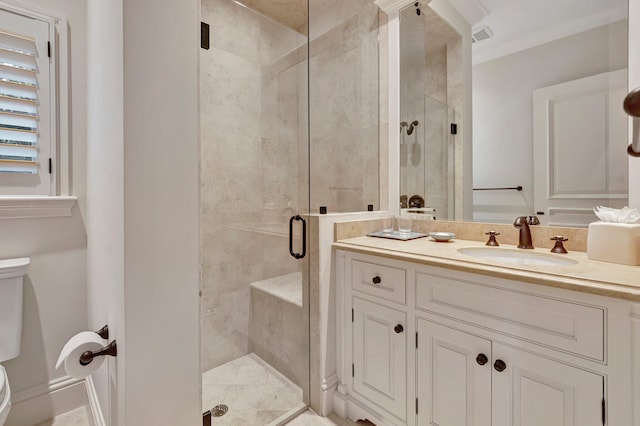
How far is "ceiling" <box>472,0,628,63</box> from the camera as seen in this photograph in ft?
4.02

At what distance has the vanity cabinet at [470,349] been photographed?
82 cm

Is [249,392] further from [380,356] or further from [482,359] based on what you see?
[482,359]

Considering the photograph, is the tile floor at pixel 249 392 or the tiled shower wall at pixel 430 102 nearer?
the tile floor at pixel 249 392

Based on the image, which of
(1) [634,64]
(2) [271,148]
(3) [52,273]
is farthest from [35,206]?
(1) [634,64]

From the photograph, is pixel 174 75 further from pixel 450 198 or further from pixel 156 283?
pixel 450 198

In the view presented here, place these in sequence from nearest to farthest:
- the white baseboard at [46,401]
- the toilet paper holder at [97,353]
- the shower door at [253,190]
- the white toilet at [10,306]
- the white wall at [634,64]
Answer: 1. the toilet paper holder at [97,353]
2. the white wall at [634,64]
3. the white toilet at [10,306]
4. the white baseboard at [46,401]
5. the shower door at [253,190]

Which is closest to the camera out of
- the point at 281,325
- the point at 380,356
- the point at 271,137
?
the point at 380,356

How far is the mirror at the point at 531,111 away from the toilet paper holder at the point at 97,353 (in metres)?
1.63

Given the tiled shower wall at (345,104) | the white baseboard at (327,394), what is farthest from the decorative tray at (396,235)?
the white baseboard at (327,394)

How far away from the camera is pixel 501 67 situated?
1.50 m

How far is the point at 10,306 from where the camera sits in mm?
1373

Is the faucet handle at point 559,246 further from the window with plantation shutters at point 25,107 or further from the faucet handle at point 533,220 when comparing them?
the window with plantation shutters at point 25,107

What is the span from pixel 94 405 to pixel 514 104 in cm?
249

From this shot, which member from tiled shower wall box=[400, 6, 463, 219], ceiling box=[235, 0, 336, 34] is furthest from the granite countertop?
ceiling box=[235, 0, 336, 34]
